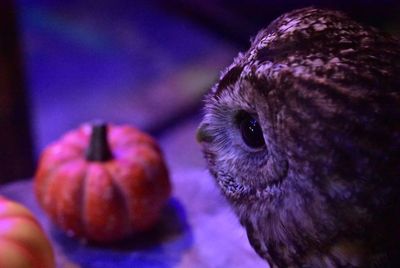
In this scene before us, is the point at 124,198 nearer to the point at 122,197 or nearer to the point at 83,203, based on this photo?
the point at 122,197

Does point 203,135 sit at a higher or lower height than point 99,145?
higher

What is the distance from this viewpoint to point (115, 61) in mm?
3145

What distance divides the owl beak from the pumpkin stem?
806 millimetres

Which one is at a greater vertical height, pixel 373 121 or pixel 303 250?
pixel 373 121

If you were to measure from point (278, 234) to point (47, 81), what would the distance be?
2.15 meters

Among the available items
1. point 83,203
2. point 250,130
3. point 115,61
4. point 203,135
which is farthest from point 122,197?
point 115,61

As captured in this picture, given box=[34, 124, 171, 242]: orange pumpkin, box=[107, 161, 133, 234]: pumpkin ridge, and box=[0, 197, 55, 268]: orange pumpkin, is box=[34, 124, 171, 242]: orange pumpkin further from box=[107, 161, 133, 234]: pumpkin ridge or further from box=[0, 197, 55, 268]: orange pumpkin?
box=[0, 197, 55, 268]: orange pumpkin

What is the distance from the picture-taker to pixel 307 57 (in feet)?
2.78

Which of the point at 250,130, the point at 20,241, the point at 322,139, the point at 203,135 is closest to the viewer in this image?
the point at 322,139

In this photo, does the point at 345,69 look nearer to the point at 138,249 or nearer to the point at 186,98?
the point at 138,249

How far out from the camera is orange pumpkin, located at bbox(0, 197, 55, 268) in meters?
1.34

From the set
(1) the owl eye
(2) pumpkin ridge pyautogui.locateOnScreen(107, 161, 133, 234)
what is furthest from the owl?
(2) pumpkin ridge pyautogui.locateOnScreen(107, 161, 133, 234)

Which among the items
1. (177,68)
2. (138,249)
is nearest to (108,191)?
(138,249)

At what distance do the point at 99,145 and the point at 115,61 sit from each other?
52.9 inches
